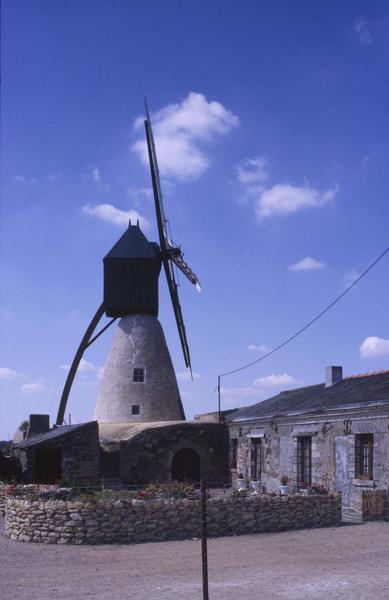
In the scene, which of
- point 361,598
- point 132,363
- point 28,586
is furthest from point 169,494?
point 132,363

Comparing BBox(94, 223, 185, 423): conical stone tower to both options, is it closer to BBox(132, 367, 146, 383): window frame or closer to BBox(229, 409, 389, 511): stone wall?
BBox(132, 367, 146, 383): window frame

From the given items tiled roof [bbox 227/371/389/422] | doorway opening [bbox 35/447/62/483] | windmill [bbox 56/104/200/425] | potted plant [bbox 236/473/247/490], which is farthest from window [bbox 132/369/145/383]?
potted plant [bbox 236/473/247/490]

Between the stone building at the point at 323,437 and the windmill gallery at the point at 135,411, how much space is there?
83.9 inches

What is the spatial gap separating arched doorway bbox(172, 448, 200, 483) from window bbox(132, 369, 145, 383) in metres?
5.06

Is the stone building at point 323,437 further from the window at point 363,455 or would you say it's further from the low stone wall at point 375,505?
the low stone wall at point 375,505

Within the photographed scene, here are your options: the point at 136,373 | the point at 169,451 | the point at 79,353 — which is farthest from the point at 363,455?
the point at 79,353

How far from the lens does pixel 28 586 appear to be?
392 inches

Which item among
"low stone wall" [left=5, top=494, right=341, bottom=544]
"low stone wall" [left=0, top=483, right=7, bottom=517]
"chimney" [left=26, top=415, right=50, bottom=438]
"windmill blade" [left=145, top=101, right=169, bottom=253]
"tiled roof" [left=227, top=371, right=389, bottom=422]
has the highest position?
"windmill blade" [left=145, top=101, right=169, bottom=253]

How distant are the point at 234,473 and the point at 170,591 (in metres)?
16.1

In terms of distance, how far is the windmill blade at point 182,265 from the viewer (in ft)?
107

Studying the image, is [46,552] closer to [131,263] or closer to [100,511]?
[100,511]

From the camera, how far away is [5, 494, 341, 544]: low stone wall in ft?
44.0

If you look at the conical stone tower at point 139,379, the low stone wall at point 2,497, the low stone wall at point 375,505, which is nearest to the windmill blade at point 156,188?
the conical stone tower at point 139,379

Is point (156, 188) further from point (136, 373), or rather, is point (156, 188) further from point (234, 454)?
point (234, 454)
